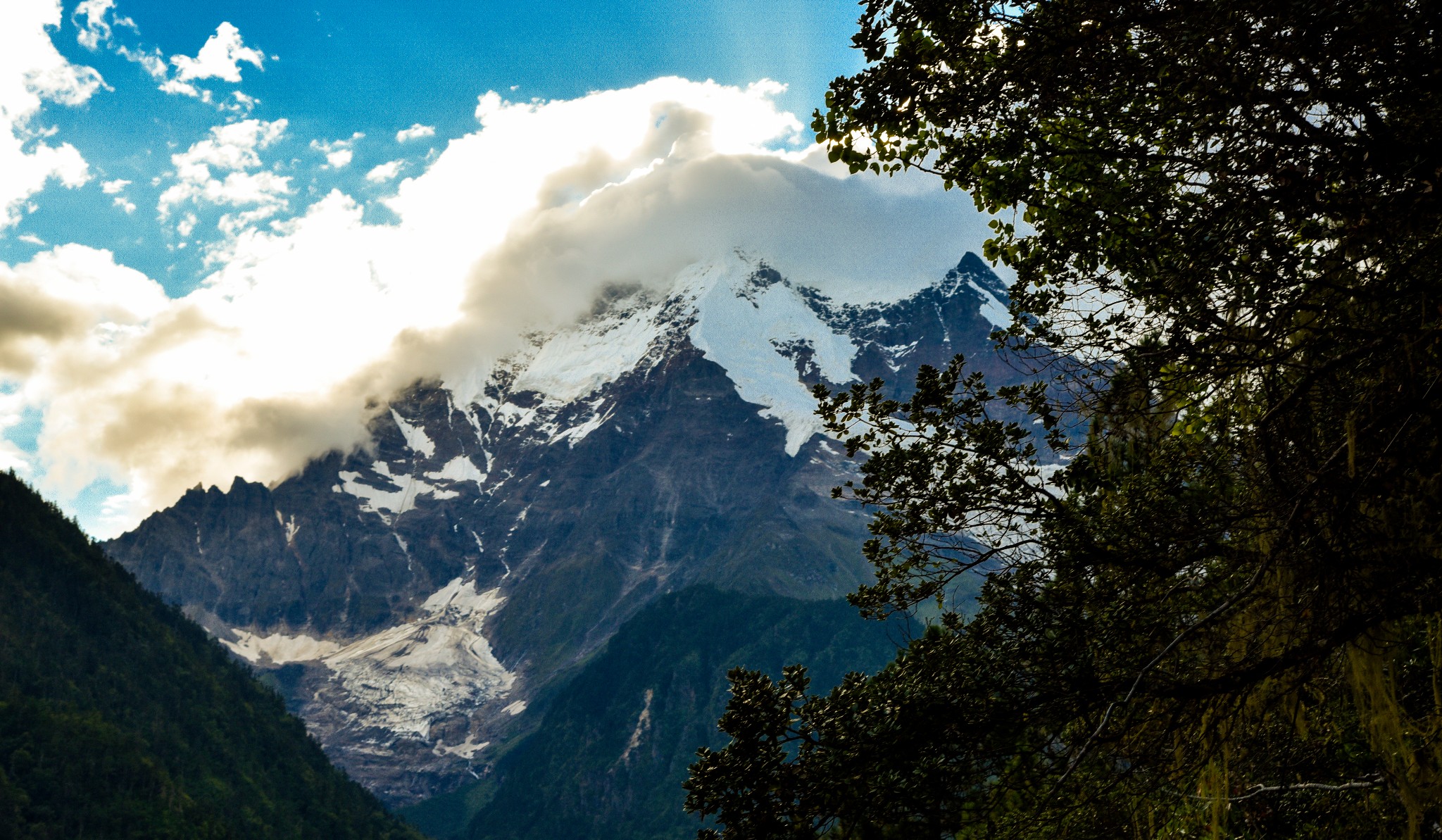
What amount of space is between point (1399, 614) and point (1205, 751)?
5.46ft

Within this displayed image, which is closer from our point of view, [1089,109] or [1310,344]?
[1310,344]

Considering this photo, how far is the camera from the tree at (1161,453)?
22.9ft

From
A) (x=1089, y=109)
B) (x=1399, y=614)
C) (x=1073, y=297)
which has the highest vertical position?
(x=1089, y=109)

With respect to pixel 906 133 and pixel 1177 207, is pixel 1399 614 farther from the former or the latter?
pixel 906 133

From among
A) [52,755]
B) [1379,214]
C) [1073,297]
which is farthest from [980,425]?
[52,755]

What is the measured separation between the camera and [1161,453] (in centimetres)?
958

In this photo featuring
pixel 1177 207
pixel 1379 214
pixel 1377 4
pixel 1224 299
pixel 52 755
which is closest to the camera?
Result: pixel 1377 4

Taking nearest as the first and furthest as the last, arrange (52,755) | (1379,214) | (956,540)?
(1379,214) < (956,540) < (52,755)

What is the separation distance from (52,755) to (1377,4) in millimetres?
205094

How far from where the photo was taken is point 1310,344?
7.03 meters

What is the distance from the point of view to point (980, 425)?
29.6 feet

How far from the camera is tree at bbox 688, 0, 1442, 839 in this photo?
22.9 feet

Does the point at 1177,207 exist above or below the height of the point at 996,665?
above

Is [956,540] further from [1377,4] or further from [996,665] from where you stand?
[1377,4]
